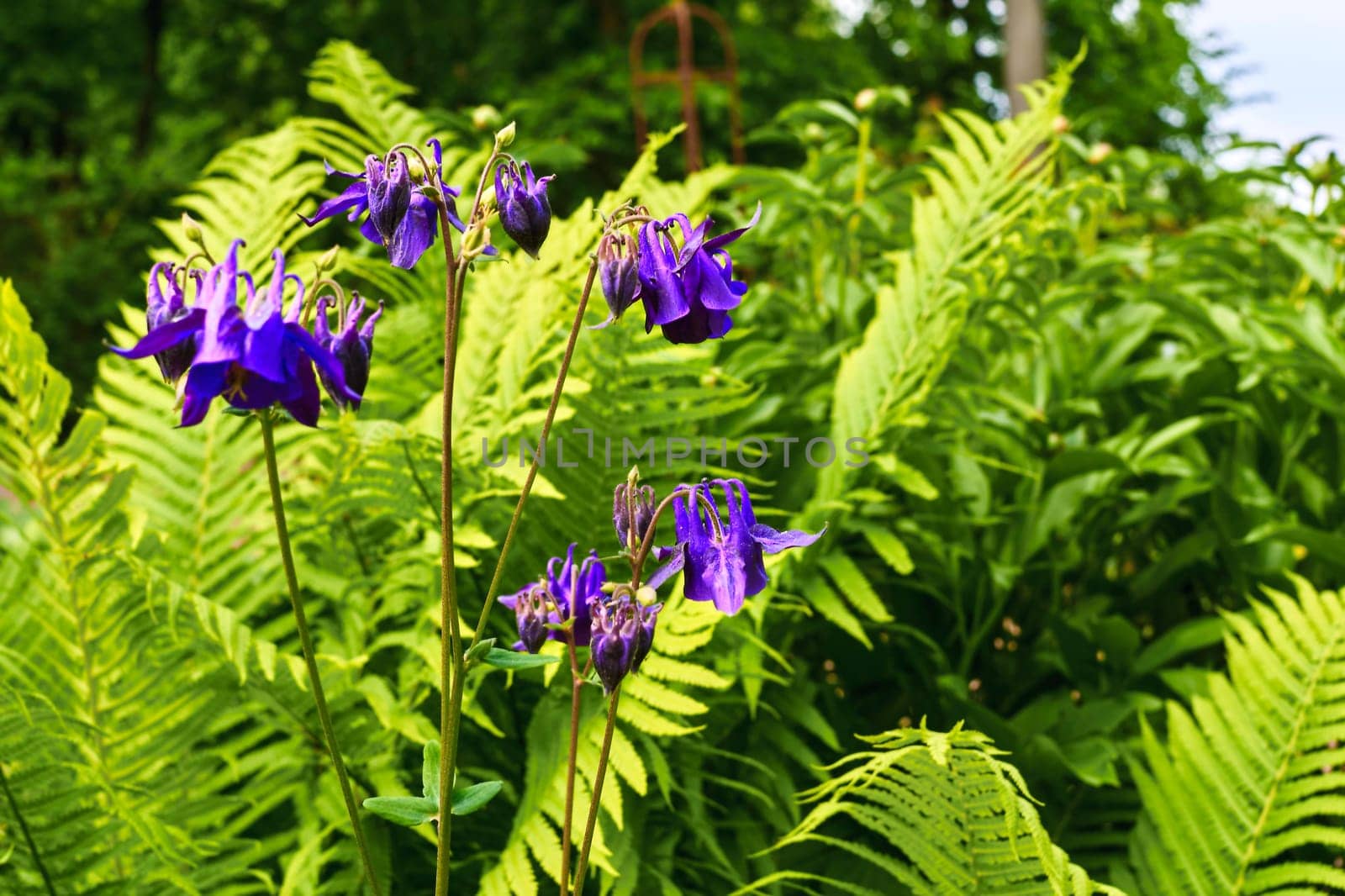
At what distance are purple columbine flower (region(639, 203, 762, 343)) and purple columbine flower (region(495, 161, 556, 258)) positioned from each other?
0.07 meters

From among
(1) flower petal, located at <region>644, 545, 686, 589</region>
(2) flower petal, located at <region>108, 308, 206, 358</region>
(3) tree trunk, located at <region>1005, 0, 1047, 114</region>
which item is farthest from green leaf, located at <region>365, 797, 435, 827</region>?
(3) tree trunk, located at <region>1005, 0, 1047, 114</region>

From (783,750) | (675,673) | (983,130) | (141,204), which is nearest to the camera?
(675,673)

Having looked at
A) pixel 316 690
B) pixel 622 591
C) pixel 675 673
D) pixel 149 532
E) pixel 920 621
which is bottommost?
pixel 316 690

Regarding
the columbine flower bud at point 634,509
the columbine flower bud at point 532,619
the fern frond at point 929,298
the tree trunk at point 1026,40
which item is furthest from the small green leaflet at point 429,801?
the tree trunk at point 1026,40

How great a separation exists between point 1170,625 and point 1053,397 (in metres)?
0.47

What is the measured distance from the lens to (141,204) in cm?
695

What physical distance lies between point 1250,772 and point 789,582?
0.58m

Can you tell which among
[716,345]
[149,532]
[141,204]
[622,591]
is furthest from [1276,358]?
[141,204]

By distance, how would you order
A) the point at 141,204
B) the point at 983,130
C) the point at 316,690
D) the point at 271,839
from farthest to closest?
the point at 141,204 < the point at 983,130 < the point at 271,839 < the point at 316,690

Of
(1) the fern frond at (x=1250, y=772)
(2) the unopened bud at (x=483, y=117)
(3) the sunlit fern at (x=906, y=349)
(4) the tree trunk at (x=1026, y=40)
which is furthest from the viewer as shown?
(4) the tree trunk at (x=1026, y=40)

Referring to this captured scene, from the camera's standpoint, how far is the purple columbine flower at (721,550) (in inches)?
31.9

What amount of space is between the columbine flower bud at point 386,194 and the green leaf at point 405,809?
1.31 ft

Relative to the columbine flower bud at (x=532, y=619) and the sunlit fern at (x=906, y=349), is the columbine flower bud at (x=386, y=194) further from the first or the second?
the sunlit fern at (x=906, y=349)

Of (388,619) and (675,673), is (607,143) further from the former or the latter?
(675,673)
